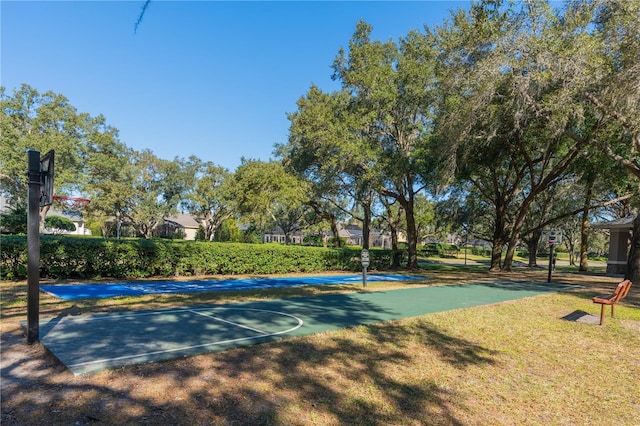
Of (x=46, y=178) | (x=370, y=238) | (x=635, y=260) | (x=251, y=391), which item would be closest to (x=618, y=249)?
(x=635, y=260)

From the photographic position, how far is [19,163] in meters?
28.9

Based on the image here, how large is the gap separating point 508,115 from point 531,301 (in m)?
7.48

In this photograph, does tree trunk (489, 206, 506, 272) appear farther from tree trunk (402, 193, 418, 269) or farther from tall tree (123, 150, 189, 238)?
tall tree (123, 150, 189, 238)

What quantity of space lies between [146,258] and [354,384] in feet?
37.0

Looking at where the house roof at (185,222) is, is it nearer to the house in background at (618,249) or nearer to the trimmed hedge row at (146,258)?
the trimmed hedge row at (146,258)

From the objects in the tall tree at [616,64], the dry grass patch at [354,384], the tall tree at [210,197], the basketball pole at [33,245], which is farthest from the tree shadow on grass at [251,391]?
the tall tree at [210,197]

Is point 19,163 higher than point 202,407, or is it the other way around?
point 19,163

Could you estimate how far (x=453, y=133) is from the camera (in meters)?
15.6

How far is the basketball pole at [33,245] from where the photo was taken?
5.04 m

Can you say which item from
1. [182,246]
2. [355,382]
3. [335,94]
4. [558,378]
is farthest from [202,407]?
[335,94]

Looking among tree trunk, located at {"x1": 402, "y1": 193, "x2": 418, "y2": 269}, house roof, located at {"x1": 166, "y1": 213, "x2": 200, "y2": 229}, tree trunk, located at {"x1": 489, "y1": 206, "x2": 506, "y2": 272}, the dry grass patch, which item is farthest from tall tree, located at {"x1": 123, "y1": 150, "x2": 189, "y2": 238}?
the dry grass patch

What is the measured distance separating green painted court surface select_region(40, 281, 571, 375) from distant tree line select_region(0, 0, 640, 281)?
746cm

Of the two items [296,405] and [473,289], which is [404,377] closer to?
[296,405]

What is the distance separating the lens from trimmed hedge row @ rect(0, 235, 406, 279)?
11227mm
